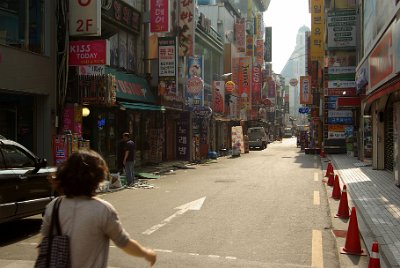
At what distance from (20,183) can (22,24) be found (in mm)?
8558

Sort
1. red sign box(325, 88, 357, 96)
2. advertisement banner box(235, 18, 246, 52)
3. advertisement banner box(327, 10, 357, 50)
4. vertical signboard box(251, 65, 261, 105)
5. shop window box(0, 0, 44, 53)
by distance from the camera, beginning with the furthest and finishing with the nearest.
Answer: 1. vertical signboard box(251, 65, 261, 105)
2. advertisement banner box(235, 18, 246, 52)
3. advertisement banner box(327, 10, 357, 50)
4. red sign box(325, 88, 357, 96)
5. shop window box(0, 0, 44, 53)

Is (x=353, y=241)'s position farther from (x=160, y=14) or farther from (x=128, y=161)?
(x=160, y=14)

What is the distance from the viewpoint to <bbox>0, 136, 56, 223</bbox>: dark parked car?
771 centimetres

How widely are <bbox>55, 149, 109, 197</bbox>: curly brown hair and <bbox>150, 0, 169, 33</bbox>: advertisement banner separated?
20682 mm

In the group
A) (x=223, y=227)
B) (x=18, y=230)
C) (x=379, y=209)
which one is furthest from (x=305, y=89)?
(x=18, y=230)

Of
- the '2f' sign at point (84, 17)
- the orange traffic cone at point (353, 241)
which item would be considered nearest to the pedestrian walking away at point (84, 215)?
the orange traffic cone at point (353, 241)

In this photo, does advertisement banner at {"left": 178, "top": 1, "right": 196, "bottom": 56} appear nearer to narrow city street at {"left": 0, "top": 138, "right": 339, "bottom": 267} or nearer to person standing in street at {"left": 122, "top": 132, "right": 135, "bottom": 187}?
person standing in street at {"left": 122, "top": 132, "right": 135, "bottom": 187}

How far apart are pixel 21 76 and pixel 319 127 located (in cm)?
3898

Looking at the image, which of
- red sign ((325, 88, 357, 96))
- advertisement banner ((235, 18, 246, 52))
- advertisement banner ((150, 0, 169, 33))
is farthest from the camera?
advertisement banner ((235, 18, 246, 52))

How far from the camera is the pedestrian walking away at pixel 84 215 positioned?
2.94 metres

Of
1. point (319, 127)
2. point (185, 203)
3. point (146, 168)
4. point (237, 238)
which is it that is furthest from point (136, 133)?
point (319, 127)

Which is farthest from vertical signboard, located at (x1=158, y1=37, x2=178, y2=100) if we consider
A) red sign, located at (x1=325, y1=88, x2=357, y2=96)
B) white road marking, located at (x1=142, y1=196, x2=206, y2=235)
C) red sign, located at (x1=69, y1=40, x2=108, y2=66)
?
white road marking, located at (x1=142, y1=196, x2=206, y2=235)

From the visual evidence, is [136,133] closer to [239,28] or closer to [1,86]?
[1,86]

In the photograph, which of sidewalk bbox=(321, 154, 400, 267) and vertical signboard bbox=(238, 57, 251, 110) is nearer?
sidewalk bbox=(321, 154, 400, 267)
